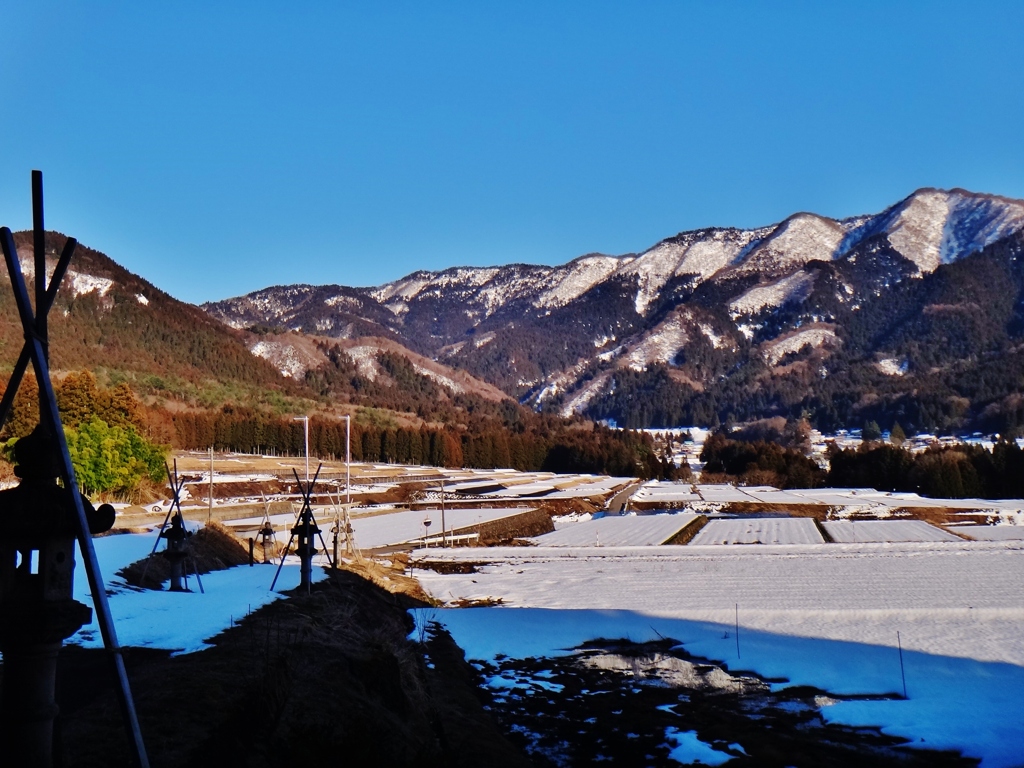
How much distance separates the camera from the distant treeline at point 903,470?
305 ft

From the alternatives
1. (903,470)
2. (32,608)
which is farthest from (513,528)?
(903,470)

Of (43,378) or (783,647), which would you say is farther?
(783,647)

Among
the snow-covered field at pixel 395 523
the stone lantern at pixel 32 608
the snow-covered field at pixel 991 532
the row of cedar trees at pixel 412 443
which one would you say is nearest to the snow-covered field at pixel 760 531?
the snow-covered field at pixel 991 532

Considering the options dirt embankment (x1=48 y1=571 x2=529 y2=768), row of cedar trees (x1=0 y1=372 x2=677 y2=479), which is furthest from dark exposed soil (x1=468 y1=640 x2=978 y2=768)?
row of cedar trees (x1=0 y1=372 x2=677 y2=479)

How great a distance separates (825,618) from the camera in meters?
24.6

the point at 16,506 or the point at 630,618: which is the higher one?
the point at 16,506

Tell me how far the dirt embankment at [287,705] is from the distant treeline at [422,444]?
Result: 305 ft

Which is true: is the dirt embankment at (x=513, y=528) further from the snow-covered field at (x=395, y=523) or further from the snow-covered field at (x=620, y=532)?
the snow-covered field at (x=620, y=532)

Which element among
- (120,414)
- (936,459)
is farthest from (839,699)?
(936,459)

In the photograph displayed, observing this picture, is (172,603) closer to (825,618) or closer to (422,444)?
(825,618)

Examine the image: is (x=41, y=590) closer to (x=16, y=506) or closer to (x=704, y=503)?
(x=16, y=506)

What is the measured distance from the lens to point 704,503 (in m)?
82.3

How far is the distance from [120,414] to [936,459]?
8419 cm

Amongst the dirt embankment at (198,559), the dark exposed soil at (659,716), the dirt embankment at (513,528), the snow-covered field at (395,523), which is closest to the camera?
the dark exposed soil at (659,716)
